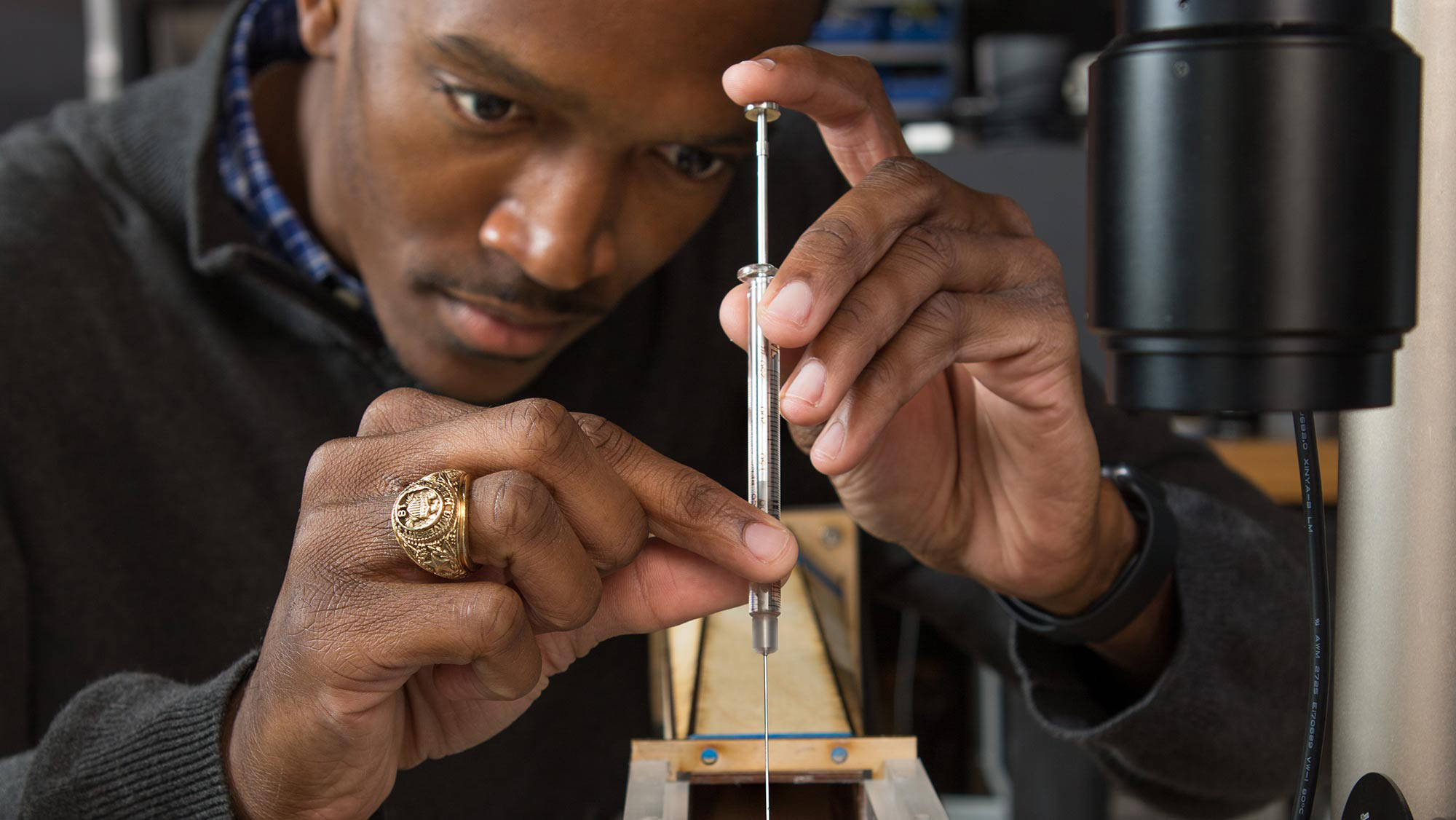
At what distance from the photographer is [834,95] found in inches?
21.2

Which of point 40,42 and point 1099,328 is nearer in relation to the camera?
point 1099,328

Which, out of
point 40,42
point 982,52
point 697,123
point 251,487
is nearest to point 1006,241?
point 697,123

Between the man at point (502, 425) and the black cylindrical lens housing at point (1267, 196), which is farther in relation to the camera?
the man at point (502, 425)

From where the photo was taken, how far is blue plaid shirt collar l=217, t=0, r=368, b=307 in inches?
38.3

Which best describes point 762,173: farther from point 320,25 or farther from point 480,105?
point 320,25

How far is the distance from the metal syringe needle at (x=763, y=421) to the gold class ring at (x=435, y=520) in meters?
0.12

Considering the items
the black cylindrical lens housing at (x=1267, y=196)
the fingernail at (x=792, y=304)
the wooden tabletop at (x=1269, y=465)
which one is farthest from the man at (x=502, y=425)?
the wooden tabletop at (x=1269, y=465)

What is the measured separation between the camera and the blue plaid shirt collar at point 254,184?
0.97 m

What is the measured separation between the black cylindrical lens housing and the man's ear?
67 centimetres

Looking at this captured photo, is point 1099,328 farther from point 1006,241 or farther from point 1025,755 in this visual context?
point 1025,755

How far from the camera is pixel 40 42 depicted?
2.08 m

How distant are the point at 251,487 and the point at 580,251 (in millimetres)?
377

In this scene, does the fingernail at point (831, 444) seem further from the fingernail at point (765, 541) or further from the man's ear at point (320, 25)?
the man's ear at point (320, 25)

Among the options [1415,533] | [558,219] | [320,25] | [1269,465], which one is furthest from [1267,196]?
[1269,465]
